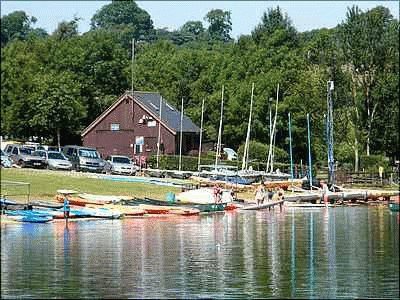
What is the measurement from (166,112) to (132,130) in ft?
13.9

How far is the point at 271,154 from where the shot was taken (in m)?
91.1

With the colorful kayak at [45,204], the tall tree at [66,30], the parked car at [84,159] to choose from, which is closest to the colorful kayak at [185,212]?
the colorful kayak at [45,204]

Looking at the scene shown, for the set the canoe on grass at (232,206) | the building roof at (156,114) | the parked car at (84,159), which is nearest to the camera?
the canoe on grass at (232,206)

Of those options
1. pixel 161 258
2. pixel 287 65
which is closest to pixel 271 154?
pixel 287 65

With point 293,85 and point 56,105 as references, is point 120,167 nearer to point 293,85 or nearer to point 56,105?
point 56,105

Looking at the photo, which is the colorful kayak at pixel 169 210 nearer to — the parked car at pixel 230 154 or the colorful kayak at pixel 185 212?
the colorful kayak at pixel 185 212

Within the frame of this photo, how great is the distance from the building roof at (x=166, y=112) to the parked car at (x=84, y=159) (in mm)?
16257

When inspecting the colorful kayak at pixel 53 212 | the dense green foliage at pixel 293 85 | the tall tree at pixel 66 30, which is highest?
the tall tree at pixel 66 30

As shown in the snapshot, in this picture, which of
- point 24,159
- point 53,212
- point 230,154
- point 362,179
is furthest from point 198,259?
point 230,154

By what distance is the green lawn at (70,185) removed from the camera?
6083 centimetres

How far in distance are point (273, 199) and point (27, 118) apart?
22.0m

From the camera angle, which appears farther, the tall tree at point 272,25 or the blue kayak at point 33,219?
the tall tree at point 272,25

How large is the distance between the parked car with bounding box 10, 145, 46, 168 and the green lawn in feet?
13.2

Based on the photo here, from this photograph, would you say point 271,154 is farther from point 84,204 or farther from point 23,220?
point 23,220
